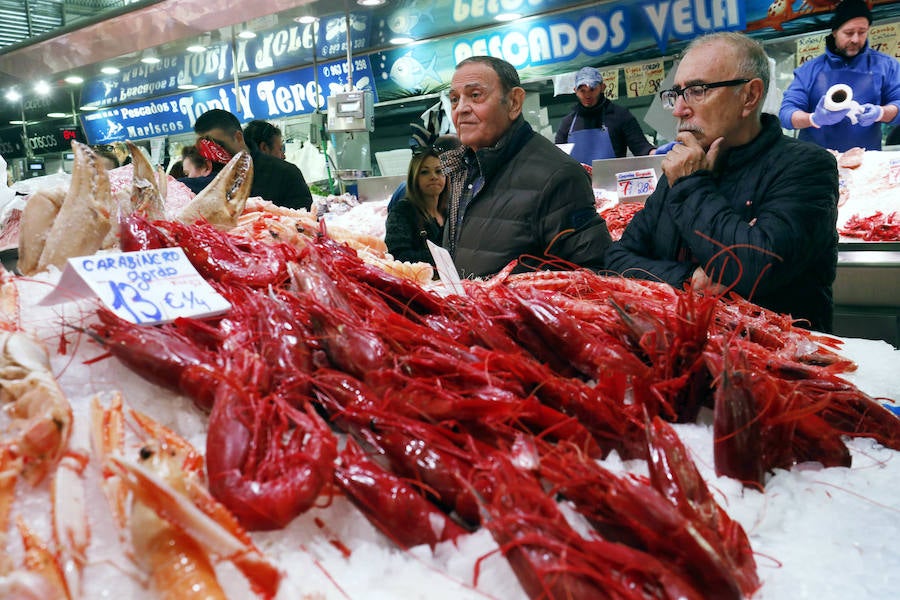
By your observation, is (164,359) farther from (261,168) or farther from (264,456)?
(261,168)

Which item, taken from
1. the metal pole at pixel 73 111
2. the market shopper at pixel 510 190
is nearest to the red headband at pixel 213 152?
the market shopper at pixel 510 190

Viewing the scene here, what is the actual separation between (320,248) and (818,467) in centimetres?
124

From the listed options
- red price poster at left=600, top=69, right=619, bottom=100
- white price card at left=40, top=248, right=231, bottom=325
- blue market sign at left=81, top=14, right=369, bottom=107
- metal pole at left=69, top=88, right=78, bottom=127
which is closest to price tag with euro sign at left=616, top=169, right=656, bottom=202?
red price poster at left=600, top=69, right=619, bottom=100

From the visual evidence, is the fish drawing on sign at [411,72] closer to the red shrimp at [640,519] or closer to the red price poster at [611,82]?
the red price poster at [611,82]

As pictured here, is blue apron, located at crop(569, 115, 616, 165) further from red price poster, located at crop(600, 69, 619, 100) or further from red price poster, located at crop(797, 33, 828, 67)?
red price poster, located at crop(797, 33, 828, 67)

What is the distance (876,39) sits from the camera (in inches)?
237

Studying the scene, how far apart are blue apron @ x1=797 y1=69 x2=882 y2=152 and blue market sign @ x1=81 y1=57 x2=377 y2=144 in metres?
5.31

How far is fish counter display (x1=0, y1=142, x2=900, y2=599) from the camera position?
855 millimetres

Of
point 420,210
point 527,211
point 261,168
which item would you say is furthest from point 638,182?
point 261,168

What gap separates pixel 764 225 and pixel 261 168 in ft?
12.7

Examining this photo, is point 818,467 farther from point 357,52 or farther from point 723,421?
point 357,52

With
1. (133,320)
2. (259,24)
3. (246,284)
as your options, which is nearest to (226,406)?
(133,320)

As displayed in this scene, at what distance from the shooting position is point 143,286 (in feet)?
4.56

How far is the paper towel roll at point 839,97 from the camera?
17.4 feet
